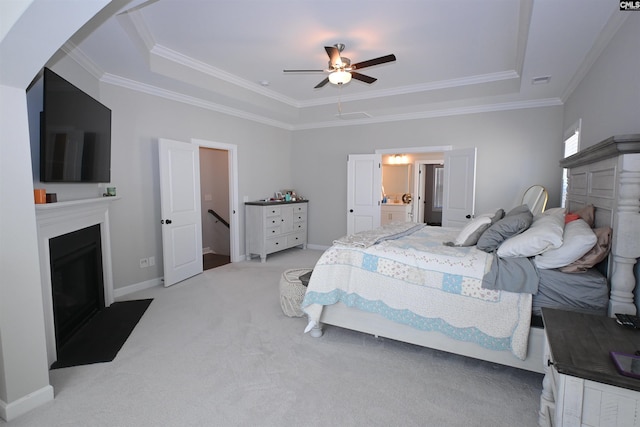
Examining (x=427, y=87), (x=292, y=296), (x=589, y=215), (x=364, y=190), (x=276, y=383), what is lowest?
(x=276, y=383)

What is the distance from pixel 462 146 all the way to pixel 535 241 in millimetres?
3369

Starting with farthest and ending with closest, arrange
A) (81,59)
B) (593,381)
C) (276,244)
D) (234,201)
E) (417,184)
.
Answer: (417,184)
(276,244)
(234,201)
(81,59)
(593,381)

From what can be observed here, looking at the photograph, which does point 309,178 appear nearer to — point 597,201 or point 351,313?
point 351,313

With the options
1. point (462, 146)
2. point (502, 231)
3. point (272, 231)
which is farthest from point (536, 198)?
point (272, 231)

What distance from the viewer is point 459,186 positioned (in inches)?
195

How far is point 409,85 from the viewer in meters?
4.63

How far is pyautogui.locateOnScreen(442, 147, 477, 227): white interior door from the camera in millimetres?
4809

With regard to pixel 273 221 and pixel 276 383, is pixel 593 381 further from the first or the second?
pixel 273 221

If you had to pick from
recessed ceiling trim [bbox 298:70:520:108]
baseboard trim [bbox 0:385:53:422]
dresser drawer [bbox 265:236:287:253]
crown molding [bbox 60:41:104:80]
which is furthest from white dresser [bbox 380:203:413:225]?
baseboard trim [bbox 0:385:53:422]

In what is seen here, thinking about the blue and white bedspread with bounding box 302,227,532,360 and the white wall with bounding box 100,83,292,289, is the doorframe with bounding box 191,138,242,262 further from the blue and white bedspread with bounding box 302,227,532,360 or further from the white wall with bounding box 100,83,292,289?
the blue and white bedspread with bounding box 302,227,532,360

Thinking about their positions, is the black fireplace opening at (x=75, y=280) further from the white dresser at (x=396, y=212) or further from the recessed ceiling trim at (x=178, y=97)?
the white dresser at (x=396, y=212)

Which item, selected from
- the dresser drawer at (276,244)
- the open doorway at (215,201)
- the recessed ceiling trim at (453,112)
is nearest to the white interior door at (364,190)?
the recessed ceiling trim at (453,112)

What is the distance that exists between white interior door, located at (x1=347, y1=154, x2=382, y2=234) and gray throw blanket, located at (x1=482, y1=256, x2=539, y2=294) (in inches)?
143

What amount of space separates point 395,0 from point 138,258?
402cm
